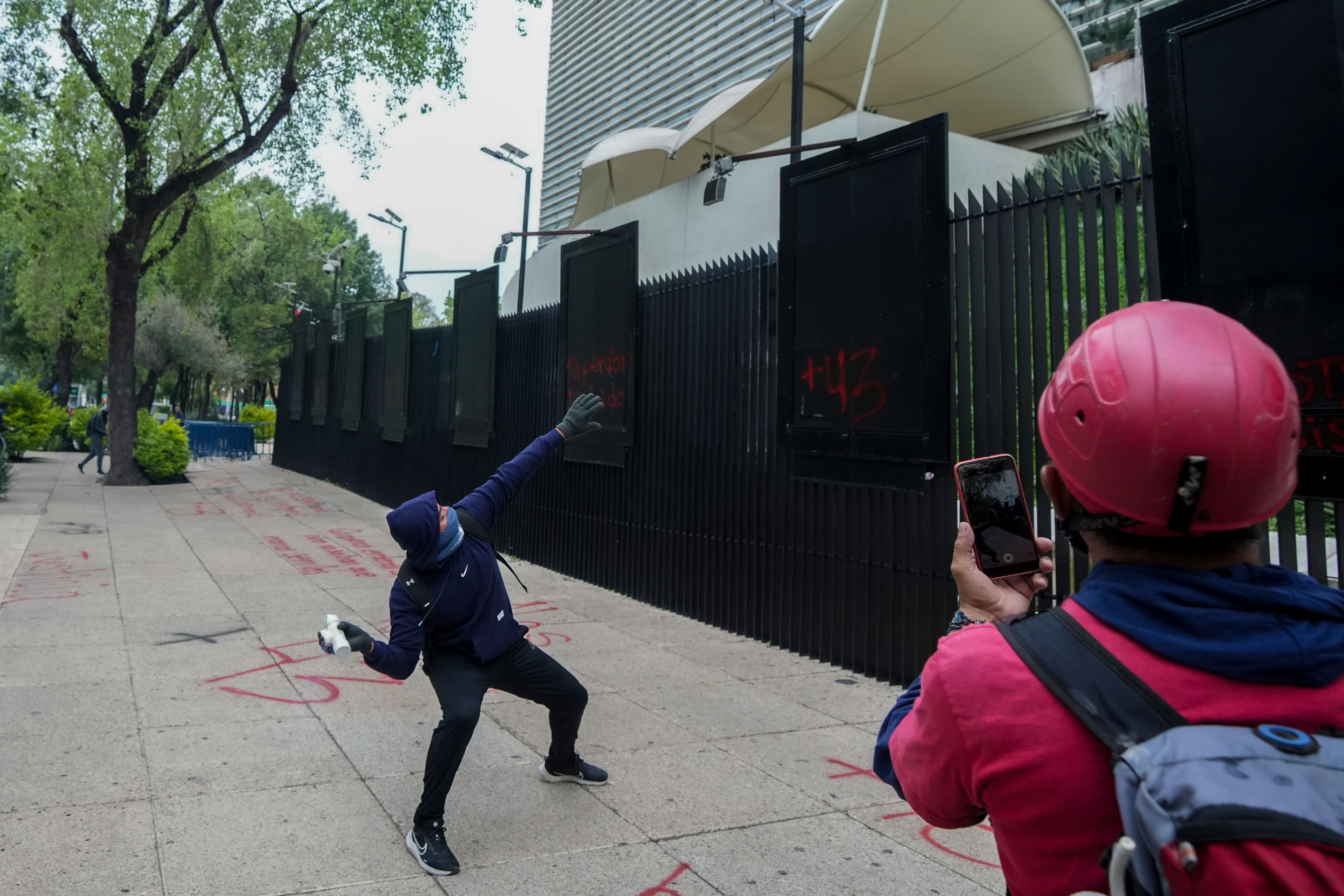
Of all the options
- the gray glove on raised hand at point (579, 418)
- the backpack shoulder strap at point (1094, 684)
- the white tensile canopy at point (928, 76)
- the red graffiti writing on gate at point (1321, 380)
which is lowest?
the backpack shoulder strap at point (1094, 684)

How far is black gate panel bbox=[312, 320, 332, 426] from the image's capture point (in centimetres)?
2080

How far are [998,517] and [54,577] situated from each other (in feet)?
32.3

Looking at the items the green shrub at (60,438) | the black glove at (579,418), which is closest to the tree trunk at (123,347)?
the green shrub at (60,438)

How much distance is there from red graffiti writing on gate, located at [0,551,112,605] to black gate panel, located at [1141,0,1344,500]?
876cm

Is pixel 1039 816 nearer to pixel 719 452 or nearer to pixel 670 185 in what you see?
pixel 719 452

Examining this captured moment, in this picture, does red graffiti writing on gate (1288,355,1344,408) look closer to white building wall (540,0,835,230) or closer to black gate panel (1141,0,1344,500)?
black gate panel (1141,0,1344,500)

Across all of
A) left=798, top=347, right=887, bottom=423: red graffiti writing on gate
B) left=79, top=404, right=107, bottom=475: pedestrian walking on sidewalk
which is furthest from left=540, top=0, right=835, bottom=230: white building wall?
left=79, top=404, right=107, bottom=475: pedestrian walking on sidewalk

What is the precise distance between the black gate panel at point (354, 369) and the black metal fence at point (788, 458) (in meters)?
6.57

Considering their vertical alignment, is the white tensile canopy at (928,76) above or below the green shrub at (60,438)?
above

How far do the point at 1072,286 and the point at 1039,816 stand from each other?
13.8 ft

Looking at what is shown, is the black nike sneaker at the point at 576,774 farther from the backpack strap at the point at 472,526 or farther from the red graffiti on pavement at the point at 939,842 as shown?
the red graffiti on pavement at the point at 939,842

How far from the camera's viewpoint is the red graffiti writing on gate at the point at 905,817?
350cm

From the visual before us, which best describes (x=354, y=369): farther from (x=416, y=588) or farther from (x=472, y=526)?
(x=416, y=588)

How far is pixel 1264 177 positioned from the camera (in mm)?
3816
